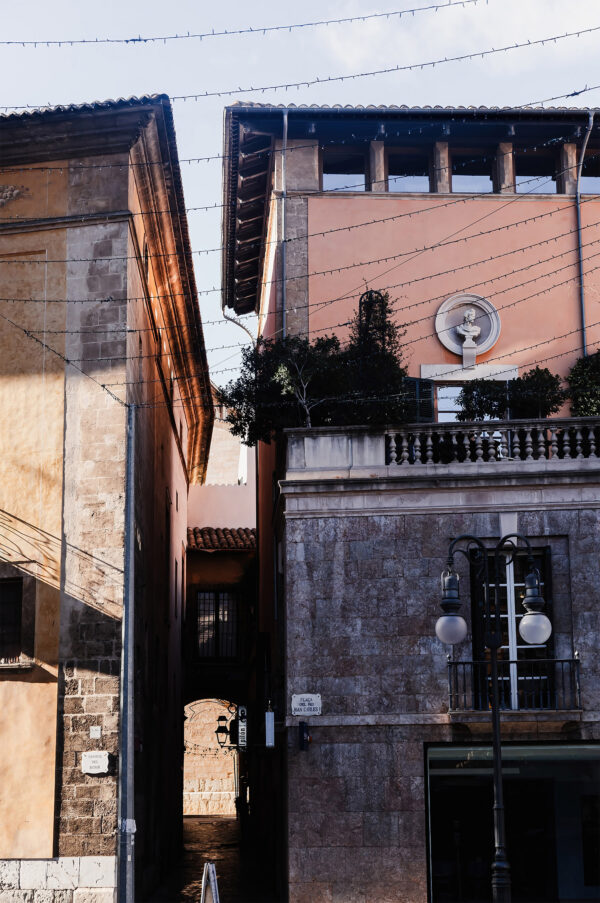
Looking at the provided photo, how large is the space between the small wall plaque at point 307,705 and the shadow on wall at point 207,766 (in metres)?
29.0

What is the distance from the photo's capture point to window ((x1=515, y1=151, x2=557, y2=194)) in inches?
968

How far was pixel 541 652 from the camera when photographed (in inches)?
731

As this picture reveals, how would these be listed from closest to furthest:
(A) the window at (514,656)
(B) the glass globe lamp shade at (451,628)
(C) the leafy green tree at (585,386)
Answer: (B) the glass globe lamp shade at (451,628)
(A) the window at (514,656)
(C) the leafy green tree at (585,386)

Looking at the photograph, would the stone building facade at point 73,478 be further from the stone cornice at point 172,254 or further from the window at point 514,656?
the window at point 514,656

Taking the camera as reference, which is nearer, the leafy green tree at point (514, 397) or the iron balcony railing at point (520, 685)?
the iron balcony railing at point (520, 685)

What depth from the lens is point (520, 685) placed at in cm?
1845

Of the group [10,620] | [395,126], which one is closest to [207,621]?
[10,620]

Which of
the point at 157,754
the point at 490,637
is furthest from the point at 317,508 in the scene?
the point at 157,754

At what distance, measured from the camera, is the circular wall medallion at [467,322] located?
77.7 ft

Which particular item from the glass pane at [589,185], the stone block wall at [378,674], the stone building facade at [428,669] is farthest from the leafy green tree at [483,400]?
the glass pane at [589,185]

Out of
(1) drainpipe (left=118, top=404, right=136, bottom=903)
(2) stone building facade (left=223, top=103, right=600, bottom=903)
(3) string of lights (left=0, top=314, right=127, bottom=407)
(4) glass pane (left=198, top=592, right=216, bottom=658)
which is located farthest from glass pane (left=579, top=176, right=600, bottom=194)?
(4) glass pane (left=198, top=592, right=216, bottom=658)

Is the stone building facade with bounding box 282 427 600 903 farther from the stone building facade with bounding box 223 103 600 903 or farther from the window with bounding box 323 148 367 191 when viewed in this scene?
the window with bounding box 323 148 367 191

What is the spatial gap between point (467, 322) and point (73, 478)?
815 cm

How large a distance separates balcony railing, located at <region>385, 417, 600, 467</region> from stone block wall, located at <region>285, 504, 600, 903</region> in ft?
2.98
